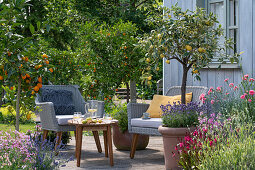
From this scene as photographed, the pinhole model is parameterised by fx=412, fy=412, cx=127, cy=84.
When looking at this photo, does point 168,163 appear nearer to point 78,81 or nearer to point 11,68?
point 11,68

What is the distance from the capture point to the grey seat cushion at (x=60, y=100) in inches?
255

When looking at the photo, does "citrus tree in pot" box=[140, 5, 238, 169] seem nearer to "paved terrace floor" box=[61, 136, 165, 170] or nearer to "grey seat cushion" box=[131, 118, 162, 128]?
"grey seat cushion" box=[131, 118, 162, 128]

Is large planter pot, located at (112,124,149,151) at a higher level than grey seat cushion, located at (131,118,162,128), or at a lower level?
lower

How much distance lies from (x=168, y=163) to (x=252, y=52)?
1.90m

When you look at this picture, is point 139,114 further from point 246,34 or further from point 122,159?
point 246,34

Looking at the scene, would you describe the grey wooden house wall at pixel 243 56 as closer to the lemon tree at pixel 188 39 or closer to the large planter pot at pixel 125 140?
the lemon tree at pixel 188 39

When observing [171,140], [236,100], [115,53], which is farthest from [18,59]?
[115,53]

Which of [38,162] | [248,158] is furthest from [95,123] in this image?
[248,158]

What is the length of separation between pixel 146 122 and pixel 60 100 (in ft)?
6.32

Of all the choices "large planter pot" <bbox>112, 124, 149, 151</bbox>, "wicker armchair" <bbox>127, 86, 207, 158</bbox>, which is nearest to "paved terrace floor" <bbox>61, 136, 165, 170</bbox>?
"large planter pot" <bbox>112, 124, 149, 151</bbox>

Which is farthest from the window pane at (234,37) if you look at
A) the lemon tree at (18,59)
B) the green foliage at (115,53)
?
the lemon tree at (18,59)

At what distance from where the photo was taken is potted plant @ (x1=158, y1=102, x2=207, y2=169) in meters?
4.50

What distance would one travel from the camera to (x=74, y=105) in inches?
265

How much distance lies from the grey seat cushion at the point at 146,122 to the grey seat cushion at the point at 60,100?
1513 mm
